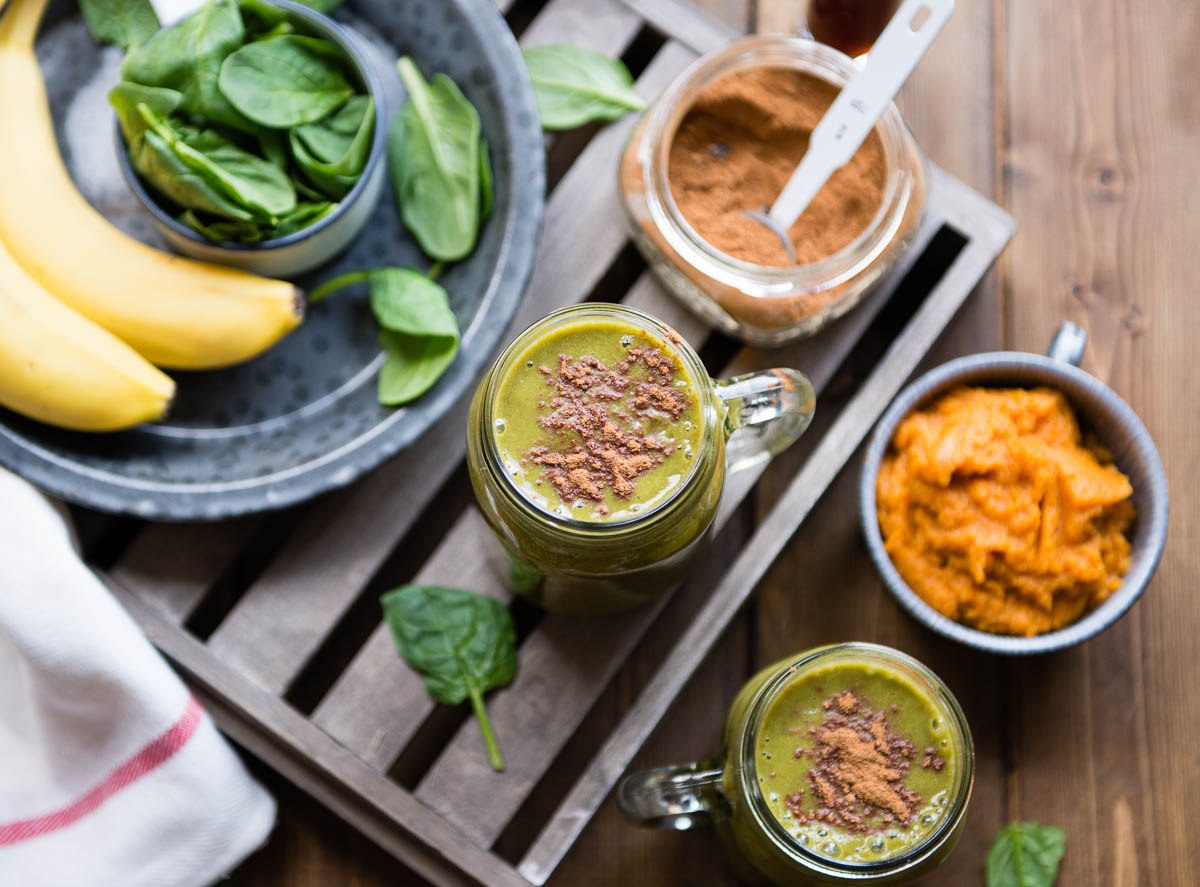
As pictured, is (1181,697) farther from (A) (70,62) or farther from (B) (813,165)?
(A) (70,62)

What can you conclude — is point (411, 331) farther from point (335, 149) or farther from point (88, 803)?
point (88, 803)

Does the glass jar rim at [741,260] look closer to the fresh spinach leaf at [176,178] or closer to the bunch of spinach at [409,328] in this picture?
the bunch of spinach at [409,328]

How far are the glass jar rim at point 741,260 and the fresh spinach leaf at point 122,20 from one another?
45cm

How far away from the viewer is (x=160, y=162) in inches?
32.3

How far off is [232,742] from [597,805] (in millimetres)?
386

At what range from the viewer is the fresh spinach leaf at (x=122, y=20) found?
3.07ft

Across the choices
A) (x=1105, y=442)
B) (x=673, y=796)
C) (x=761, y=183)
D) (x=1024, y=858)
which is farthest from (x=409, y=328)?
(x=1024, y=858)

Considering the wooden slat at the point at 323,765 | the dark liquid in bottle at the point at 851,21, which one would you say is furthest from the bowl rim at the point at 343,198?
the dark liquid in bottle at the point at 851,21

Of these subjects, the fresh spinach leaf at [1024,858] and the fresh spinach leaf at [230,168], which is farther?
the fresh spinach leaf at [1024,858]

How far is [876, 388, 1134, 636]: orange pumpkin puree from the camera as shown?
2.94ft

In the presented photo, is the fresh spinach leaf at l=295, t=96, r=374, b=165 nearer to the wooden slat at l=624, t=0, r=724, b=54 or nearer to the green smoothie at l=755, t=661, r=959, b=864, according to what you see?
the wooden slat at l=624, t=0, r=724, b=54

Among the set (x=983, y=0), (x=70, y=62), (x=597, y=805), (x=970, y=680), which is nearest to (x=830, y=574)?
(x=970, y=680)

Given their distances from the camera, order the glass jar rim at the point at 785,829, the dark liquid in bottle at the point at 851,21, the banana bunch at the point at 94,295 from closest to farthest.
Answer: the glass jar rim at the point at 785,829 < the banana bunch at the point at 94,295 < the dark liquid in bottle at the point at 851,21

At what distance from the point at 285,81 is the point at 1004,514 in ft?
2.27
